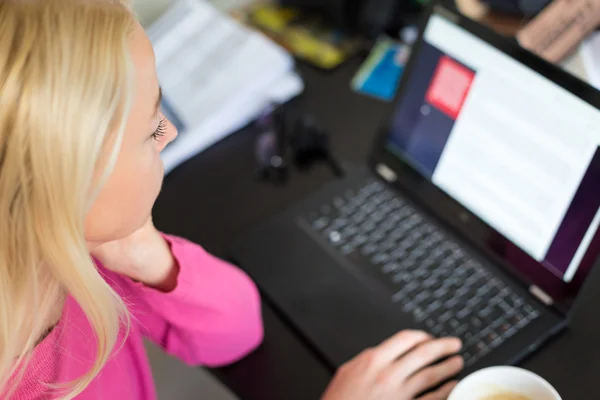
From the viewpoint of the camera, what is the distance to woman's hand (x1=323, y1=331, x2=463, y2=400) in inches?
26.7

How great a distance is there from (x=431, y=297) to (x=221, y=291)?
0.27 metres

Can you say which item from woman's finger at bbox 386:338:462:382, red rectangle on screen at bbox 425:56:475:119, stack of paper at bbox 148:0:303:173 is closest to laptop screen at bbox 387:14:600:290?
red rectangle on screen at bbox 425:56:475:119

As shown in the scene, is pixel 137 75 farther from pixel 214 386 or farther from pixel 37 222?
pixel 214 386

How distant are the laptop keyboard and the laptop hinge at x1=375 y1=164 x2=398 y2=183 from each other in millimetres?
15

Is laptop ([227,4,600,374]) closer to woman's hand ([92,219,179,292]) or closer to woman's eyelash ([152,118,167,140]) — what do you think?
woman's hand ([92,219,179,292])

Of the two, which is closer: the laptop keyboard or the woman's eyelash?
the woman's eyelash

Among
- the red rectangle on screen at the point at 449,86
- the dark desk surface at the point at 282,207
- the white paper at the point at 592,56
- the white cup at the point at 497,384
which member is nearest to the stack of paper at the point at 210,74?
the dark desk surface at the point at 282,207

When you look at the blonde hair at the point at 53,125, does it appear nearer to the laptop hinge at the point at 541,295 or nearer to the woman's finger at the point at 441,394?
the woman's finger at the point at 441,394

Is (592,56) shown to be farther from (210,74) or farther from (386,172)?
(210,74)

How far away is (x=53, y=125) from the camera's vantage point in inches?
17.7

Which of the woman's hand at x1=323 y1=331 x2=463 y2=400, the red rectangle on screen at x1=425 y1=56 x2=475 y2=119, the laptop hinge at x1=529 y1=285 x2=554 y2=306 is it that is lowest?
the woman's hand at x1=323 y1=331 x2=463 y2=400

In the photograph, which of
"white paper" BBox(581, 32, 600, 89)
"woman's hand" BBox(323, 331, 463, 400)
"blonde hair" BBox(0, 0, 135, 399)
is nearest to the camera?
"blonde hair" BBox(0, 0, 135, 399)

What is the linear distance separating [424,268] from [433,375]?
→ 0.16 meters

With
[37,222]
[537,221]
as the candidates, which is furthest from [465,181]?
[37,222]
